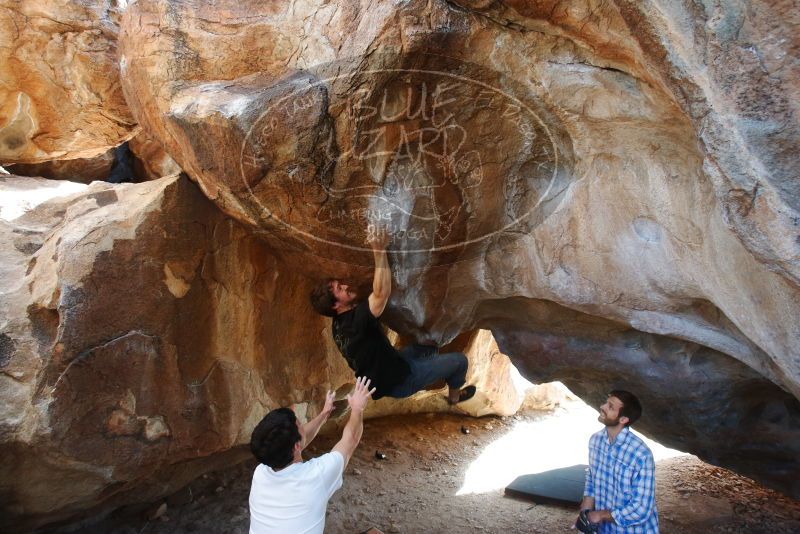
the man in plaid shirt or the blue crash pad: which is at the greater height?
the man in plaid shirt

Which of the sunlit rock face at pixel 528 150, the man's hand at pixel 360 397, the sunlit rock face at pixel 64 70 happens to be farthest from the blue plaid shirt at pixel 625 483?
the sunlit rock face at pixel 64 70

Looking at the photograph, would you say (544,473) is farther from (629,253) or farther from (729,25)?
(729,25)

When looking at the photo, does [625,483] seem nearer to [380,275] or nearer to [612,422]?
[612,422]

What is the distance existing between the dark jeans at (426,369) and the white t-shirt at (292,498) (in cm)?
105

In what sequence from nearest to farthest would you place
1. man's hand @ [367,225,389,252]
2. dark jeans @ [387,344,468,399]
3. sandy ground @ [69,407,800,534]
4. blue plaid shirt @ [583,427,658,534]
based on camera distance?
blue plaid shirt @ [583,427,658,534] < man's hand @ [367,225,389,252] < dark jeans @ [387,344,468,399] < sandy ground @ [69,407,800,534]

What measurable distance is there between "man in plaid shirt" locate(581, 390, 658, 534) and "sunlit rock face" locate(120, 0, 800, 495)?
0.57m

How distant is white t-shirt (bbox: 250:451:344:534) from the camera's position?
1.89 metres

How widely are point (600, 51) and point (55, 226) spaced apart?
276 cm

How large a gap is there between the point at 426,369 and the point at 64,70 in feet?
10.2

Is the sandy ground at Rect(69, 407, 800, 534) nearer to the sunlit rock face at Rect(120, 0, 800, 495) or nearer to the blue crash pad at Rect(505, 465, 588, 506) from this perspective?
the blue crash pad at Rect(505, 465, 588, 506)

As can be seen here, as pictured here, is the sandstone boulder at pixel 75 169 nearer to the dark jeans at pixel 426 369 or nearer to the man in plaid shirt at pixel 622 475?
the dark jeans at pixel 426 369

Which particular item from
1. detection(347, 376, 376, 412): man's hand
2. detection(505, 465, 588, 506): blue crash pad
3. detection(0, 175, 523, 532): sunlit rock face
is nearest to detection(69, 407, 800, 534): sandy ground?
detection(505, 465, 588, 506): blue crash pad

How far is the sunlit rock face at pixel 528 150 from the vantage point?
163cm

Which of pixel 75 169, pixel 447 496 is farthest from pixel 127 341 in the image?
pixel 75 169
